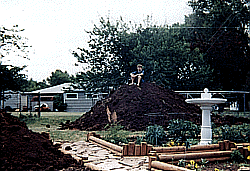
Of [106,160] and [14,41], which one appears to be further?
[14,41]

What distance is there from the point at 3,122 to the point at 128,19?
1378 centimetres

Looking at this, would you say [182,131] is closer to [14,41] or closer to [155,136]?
[155,136]

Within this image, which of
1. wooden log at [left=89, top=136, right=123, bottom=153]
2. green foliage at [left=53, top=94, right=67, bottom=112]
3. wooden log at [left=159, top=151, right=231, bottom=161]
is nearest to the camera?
wooden log at [left=159, top=151, right=231, bottom=161]

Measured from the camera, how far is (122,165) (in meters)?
4.68

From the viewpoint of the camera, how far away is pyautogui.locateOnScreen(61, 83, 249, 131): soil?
1000cm

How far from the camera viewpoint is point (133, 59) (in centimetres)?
1719

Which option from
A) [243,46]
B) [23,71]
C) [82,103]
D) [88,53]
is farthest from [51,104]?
[243,46]

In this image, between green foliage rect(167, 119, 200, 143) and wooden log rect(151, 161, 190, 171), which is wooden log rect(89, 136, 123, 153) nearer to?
green foliage rect(167, 119, 200, 143)

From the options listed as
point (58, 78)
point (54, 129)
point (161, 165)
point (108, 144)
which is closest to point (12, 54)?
point (54, 129)

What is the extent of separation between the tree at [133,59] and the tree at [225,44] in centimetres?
156

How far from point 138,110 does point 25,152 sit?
20.2ft

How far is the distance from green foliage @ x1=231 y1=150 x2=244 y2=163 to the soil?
4870 mm

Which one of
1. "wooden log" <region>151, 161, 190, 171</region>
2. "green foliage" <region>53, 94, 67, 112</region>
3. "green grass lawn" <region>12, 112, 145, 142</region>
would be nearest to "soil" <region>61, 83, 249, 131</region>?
"green grass lawn" <region>12, 112, 145, 142</region>

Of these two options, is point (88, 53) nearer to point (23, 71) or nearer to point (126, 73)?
point (126, 73)
